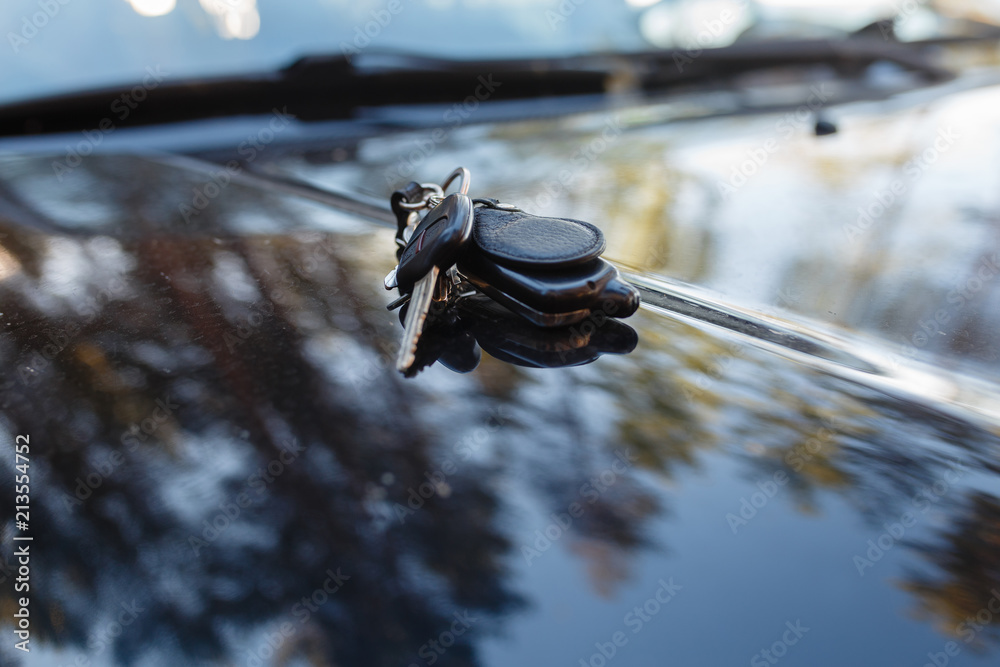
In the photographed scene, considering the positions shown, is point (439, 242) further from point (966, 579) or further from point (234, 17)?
point (234, 17)

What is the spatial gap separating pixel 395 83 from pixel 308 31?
29cm

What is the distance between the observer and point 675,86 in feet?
7.35

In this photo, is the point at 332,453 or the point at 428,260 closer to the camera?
the point at 332,453

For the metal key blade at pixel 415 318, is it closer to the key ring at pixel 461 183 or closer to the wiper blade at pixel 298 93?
the key ring at pixel 461 183

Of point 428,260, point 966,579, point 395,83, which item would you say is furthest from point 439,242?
point 395,83

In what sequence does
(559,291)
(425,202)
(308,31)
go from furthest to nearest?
(308,31), (425,202), (559,291)

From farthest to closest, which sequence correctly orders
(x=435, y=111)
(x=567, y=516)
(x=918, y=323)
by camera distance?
(x=435, y=111) → (x=918, y=323) → (x=567, y=516)

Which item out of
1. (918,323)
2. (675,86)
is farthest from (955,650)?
(675,86)

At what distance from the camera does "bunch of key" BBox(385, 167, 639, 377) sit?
91 cm

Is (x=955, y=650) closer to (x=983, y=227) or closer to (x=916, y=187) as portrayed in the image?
(x=983, y=227)

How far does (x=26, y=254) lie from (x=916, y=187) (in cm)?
192

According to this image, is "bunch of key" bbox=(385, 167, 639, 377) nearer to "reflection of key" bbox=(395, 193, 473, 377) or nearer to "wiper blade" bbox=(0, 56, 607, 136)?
"reflection of key" bbox=(395, 193, 473, 377)

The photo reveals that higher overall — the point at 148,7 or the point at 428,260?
the point at 148,7

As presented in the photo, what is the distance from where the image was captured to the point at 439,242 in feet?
3.01
